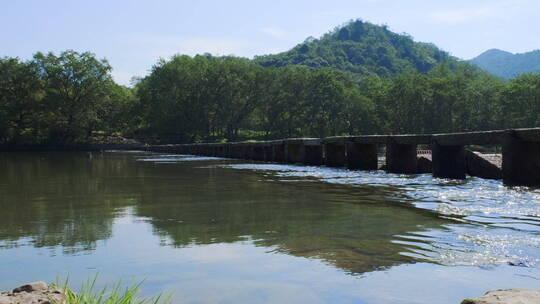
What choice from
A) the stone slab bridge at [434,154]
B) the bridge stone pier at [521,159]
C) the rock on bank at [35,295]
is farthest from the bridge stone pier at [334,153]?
the rock on bank at [35,295]

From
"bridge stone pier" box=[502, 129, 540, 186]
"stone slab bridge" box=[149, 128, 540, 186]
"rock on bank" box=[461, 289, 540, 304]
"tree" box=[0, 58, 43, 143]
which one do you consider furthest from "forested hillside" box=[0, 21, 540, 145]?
"rock on bank" box=[461, 289, 540, 304]

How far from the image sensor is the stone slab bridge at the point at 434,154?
12.6 meters

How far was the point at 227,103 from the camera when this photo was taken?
8844cm

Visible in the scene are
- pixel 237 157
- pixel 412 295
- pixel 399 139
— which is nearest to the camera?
pixel 412 295

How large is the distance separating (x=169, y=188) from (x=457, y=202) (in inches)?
273

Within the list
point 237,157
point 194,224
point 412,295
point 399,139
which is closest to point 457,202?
point 194,224

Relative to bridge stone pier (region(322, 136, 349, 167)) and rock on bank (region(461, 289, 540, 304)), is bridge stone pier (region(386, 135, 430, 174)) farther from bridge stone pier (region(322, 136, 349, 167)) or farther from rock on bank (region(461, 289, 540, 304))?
rock on bank (region(461, 289, 540, 304))

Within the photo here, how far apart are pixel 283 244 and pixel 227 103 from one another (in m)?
83.1

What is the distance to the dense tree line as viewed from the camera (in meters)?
82.8

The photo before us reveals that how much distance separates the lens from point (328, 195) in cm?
1166

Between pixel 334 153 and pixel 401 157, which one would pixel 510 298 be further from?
pixel 334 153

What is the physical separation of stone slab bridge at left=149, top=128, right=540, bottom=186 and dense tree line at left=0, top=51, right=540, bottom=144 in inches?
2235

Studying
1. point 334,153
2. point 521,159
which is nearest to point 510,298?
point 521,159

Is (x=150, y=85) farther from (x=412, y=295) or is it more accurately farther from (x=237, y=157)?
(x=412, y=295)
